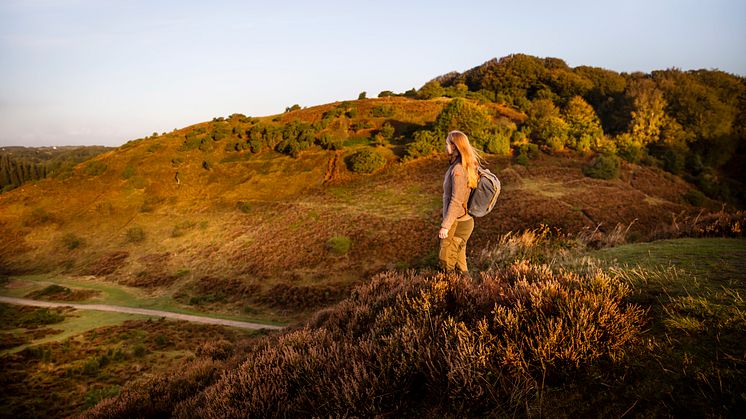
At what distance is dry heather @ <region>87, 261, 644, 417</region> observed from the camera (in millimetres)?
2750

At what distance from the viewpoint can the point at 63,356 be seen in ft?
34.1

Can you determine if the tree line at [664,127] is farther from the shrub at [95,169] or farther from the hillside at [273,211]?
the shrub at [95,169]

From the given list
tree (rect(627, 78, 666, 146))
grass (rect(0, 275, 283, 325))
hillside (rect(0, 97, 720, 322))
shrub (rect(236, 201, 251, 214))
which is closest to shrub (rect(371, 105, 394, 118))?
hillside (rect(0, 97, 720, 322))

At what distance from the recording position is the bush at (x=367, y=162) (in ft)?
82.5

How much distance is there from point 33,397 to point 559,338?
11760mm

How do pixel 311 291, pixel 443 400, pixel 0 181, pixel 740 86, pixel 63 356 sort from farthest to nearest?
pixel 0 181 < pixel 740 86 < pixel 311 291 < pixel 63 356 < pixel 443 400

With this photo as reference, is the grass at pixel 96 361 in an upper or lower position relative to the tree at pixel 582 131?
lower

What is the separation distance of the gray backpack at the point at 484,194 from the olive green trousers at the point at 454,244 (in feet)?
0.95

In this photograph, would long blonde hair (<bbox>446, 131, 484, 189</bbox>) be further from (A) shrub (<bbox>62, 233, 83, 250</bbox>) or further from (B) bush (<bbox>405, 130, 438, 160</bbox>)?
(A) shrub (<bbox>62, 233, 83, 250</bbox>)

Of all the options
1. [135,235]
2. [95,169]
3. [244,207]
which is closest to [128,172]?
[95,169]

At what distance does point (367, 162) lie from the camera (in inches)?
990

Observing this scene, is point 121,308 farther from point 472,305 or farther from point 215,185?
point 472,305

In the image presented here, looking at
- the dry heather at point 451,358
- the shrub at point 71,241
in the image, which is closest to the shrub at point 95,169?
the shrub at point 71,241

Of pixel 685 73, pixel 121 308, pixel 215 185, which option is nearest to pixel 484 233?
pixel 121 308
